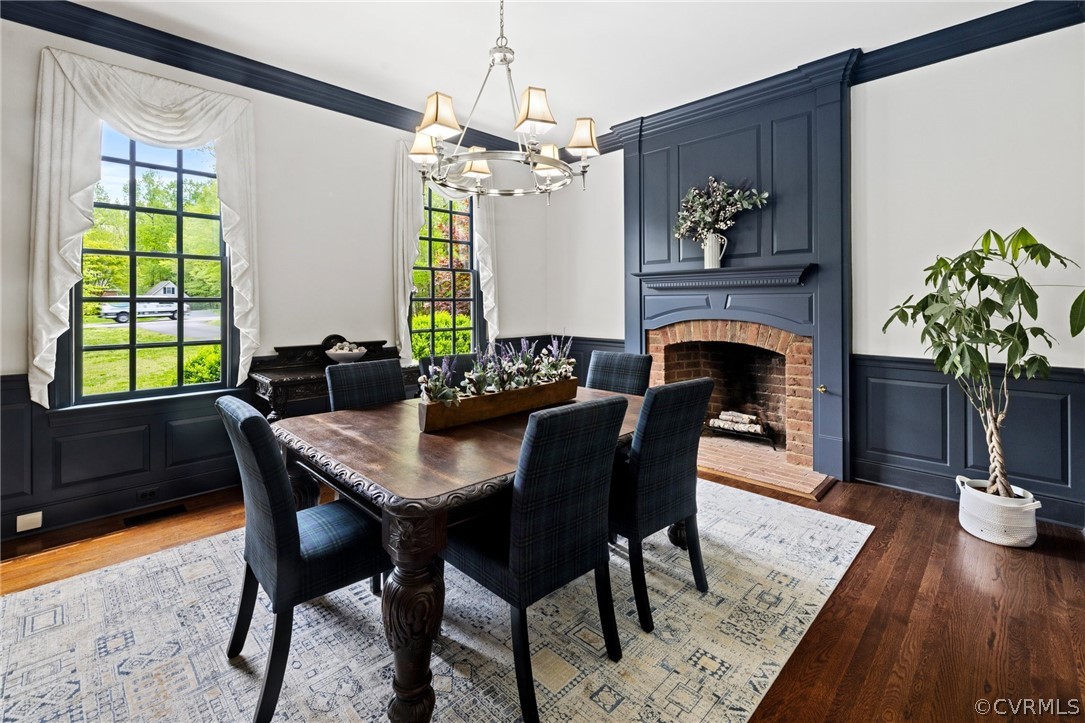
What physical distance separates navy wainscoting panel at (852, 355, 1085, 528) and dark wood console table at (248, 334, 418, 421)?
11.6 ft

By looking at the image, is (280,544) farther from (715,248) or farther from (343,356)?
(715,248)

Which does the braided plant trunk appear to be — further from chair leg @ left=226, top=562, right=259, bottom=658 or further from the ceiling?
chair leg @ left=226, top=562, right=259, bottom=658

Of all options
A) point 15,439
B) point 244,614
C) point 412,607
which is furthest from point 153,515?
point 412,607

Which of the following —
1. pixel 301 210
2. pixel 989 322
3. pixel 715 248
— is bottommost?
pixel 989 322

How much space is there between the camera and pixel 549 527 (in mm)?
1701

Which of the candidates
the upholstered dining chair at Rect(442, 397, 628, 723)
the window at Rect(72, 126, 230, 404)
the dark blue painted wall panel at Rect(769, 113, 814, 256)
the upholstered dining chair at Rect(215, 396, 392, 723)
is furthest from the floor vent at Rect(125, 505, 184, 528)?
the dark blue painted wall panel at Rect(769, 113, 814, 256)

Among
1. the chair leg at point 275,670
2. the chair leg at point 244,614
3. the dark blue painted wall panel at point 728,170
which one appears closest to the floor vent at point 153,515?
the chair leg at point 244,614

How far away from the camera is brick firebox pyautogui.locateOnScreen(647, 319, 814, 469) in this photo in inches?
159

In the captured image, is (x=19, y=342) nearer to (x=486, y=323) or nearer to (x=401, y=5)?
(x=401, y=5)

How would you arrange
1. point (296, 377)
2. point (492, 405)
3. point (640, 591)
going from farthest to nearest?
point (296, 377) < point (492, 405) < point (640, 591)

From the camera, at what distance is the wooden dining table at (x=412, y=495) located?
1526 mm

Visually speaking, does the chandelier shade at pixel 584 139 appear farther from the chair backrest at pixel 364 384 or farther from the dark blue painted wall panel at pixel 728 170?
the dark blue painted wall panel at pixel 728 170

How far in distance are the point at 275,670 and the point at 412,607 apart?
1.71ft

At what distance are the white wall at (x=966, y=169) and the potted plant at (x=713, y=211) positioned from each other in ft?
2.58
